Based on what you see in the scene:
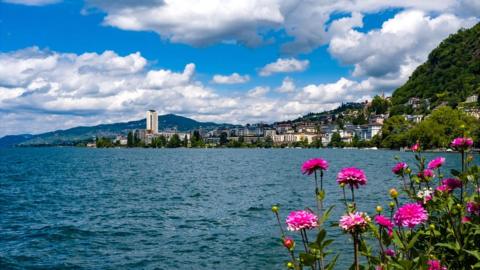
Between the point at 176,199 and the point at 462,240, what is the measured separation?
3301 cm

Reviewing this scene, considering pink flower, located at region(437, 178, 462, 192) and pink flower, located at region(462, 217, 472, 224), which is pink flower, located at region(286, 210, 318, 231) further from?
pink flower, located at region(462, 217, 472, 224)

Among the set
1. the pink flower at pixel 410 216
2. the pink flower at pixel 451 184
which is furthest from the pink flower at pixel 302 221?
the pink flower at pixel 451 184

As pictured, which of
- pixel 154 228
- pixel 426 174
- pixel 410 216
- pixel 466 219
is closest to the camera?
pixel 410 216

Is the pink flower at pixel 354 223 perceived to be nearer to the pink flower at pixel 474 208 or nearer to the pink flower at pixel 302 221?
the pink flower at pixel 302 221

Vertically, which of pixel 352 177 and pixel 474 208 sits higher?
pixel 352 177

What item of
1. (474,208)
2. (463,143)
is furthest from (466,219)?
(463,143)

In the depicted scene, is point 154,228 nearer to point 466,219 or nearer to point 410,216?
point 466,219

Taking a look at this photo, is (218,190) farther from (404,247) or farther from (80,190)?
(404,247)

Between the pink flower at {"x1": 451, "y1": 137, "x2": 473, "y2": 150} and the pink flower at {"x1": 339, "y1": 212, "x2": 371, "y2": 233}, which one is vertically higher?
the pink flower at {"x1": 451, "y1": 137, "x2": 473, "y2": 150}

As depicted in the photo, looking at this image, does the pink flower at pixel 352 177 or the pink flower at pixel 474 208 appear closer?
the pink flower at pixel 352 177

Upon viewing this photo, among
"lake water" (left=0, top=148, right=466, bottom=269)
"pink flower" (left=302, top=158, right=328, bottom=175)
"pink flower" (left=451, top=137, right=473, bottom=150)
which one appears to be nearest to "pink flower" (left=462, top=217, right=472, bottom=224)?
"pink flower" (left=451, top=137, right=473, bottom=150)

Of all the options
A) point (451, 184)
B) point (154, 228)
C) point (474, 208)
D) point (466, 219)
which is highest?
point (451, 184)

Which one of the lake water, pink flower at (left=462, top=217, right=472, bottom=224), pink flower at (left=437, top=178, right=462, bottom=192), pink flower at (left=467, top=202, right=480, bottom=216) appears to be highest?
pink flower at (left=437, top=178, right=462, bottom=192)

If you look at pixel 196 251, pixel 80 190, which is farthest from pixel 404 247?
pixel 80 190
